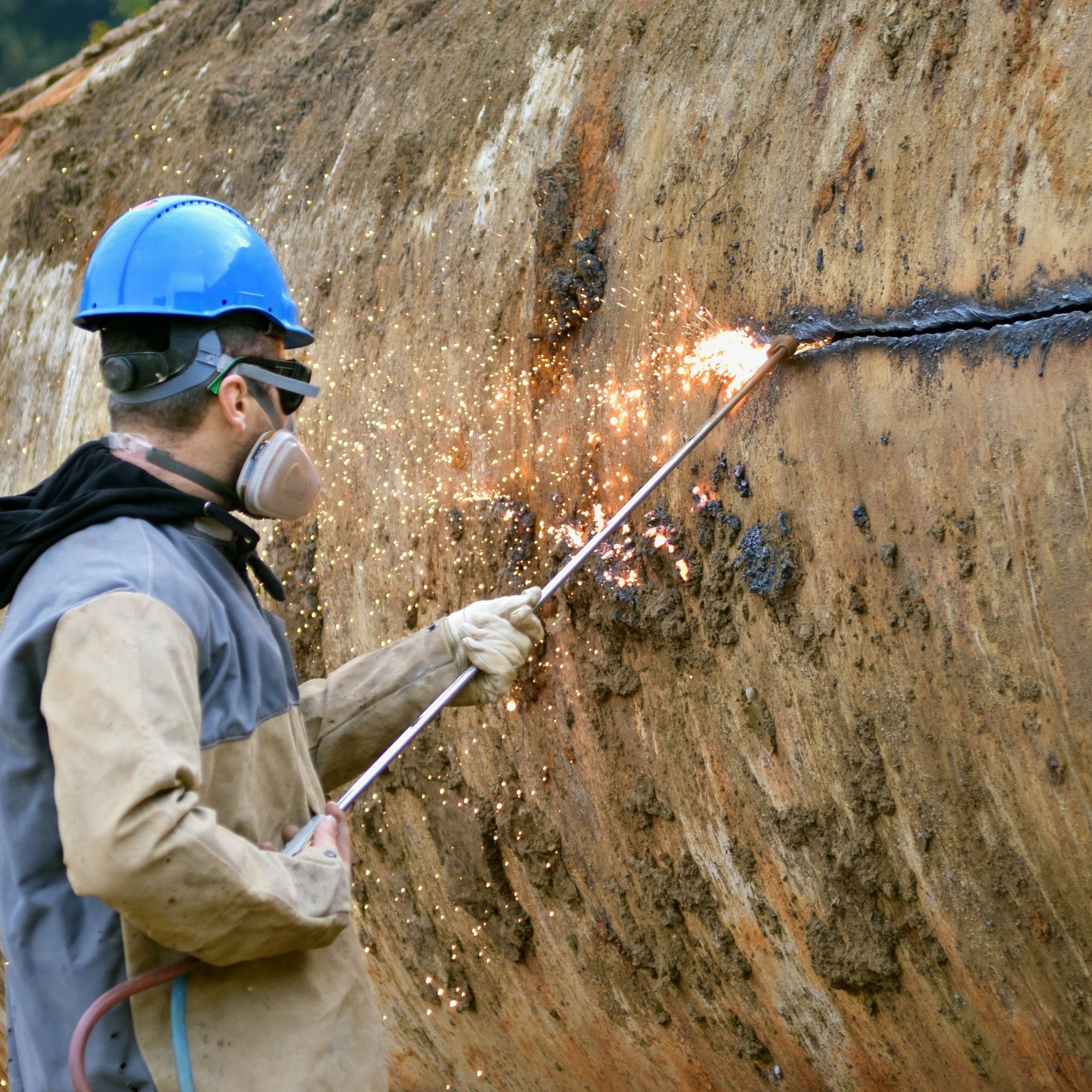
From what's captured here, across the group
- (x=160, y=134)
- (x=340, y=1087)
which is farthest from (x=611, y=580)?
(x=160, y=134)

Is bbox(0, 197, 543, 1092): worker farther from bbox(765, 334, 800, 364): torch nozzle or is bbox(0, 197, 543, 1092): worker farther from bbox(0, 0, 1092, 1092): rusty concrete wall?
bbox(765, 334, 800, 364): torch nozzle

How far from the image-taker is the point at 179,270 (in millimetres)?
1953

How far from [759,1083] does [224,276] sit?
2.00 metres

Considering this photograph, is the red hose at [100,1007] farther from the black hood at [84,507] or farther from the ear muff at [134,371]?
the ear muff at [134,371]

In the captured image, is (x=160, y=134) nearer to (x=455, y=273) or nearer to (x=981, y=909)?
(x=455, y=273)

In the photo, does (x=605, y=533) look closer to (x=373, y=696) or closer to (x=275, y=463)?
(x=373, y=696)

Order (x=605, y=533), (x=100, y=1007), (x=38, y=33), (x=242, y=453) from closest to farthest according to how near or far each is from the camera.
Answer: (x=100, y=1007), (x=242, y=453), (x=605, y=533), (x=38, y=33)

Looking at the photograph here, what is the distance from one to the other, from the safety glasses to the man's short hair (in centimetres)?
2

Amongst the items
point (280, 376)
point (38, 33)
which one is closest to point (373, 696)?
Result: point (280, 376)

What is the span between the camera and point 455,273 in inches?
112

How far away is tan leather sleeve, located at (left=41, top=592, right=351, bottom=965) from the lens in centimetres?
147

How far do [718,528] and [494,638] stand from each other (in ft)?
1.67

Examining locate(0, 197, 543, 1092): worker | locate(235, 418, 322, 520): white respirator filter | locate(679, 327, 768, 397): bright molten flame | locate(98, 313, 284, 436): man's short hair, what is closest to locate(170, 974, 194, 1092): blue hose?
locate(0, 197, 543, 1092): worker

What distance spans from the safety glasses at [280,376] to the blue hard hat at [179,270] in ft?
0.30
